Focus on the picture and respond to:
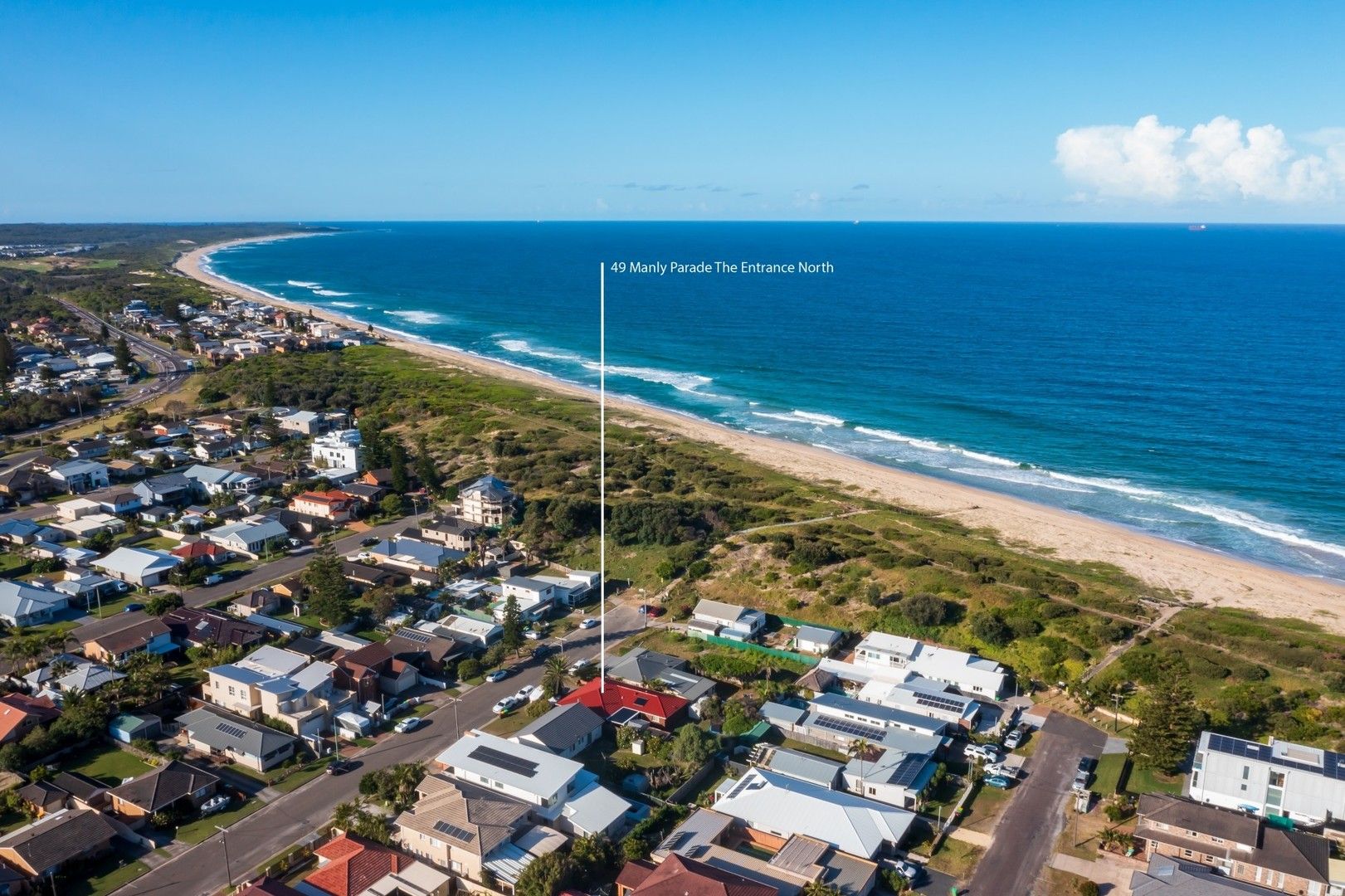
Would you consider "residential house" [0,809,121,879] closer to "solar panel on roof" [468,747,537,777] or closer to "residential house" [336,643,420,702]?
"residential house" [336,643,420,702]

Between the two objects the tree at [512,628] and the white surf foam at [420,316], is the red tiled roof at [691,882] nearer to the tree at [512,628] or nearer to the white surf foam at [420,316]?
the tree at [512,628]

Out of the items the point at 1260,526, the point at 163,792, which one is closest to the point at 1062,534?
the point at 1260,526

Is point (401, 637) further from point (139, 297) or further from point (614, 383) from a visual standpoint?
point (139, 297)

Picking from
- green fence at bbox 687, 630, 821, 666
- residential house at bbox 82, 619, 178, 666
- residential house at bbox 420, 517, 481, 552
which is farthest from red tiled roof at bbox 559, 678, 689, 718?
residential house at bbox 82, 619, 178, 666

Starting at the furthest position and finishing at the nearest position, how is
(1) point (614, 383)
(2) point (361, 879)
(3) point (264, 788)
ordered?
(1) point (614, 383) → (3) point (264, 788) → (2) point (361, 879)

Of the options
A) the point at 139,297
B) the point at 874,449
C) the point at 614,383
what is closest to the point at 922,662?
the point at 874,449

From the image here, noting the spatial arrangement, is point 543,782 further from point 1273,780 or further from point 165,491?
point 165,491
